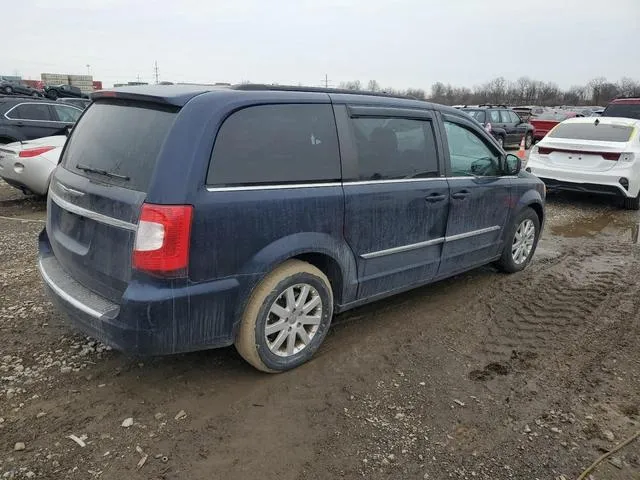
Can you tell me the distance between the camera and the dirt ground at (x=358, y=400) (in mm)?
2586

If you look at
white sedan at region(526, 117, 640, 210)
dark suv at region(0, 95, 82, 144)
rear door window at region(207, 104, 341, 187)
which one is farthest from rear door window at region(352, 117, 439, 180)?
dark suv at region(0, 95, 82, 144)

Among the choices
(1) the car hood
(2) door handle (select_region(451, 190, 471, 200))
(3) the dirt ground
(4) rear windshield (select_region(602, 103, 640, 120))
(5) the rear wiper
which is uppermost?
(4) rear windshield (select_region(602, 103, 640, 120))

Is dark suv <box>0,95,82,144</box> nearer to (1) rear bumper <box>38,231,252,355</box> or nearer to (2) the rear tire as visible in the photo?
(1) rear bumper <box>38,231,252,355</box>

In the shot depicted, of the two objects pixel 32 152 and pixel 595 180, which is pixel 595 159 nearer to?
pixel 595 180

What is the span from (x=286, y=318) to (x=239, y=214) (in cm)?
81

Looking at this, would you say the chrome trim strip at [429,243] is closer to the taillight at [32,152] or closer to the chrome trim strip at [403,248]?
the chrome trim strip at [403,248]

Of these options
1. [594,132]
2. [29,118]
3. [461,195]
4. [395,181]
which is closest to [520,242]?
[461,195]

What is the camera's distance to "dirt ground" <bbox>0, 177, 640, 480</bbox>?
2586 mm

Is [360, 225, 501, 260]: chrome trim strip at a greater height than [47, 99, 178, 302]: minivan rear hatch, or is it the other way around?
[47, 99, 178, 302]: minivan rear hatch

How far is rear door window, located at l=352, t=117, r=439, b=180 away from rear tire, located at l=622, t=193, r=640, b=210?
21.5ft

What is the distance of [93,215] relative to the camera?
2951mm

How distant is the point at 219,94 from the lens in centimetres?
294

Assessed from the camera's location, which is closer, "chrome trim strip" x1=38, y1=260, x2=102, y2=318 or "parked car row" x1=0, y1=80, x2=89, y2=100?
"chrome trim strip" x1=38, y1=260, x2=102, y2=318

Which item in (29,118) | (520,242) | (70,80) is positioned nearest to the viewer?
(520,242)
